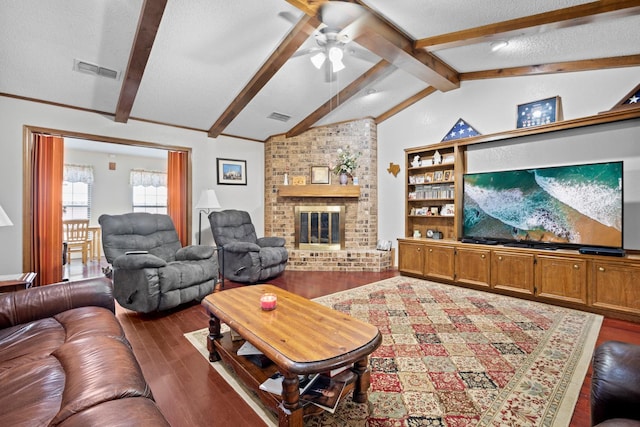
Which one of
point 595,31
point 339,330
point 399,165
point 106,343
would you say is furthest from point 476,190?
point 106,343

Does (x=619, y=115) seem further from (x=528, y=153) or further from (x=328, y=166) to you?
(x=328, y=166)

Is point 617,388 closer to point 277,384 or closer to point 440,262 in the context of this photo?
point 277,384

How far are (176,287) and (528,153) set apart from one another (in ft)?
14.6

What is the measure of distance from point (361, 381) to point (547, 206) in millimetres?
3136

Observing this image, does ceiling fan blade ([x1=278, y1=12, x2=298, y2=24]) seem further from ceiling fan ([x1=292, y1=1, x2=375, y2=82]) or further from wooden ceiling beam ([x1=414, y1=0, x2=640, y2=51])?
wooden ceiling beam ([x1=414, y1=0, x2=640, y2=51])

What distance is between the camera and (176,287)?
9.77ft

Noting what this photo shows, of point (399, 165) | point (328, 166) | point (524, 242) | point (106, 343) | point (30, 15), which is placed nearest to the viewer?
point (106, 343)

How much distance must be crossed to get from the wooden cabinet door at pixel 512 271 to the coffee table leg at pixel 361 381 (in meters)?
2.74

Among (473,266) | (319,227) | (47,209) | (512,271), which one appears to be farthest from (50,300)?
(512,271)

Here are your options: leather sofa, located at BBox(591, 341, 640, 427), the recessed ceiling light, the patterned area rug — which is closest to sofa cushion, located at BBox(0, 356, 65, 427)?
the patterned area rug

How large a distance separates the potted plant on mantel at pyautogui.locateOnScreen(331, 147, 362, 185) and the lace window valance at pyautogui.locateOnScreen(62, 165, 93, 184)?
5.47 meters

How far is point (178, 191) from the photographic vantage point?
5035 mm

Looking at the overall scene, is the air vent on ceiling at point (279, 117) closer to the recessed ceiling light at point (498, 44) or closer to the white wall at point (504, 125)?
the white wall at point (504, 125)

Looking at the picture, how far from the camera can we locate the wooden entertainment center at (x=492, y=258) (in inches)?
113
